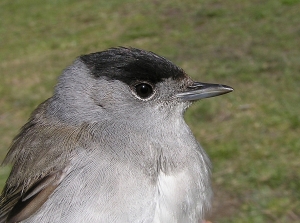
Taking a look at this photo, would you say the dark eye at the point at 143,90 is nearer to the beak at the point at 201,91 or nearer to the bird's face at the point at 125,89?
the bird's face at the point at 125,89

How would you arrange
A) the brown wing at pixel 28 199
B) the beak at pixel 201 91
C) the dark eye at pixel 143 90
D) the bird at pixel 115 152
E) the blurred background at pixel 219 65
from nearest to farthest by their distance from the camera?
1. the bird at pixel 115 152
2. the brown wing at pixel 28 199
3. the dark eye at pixel 143 90
4. the beak at pixel 201 91
5. the blurred background at pixel 219 65

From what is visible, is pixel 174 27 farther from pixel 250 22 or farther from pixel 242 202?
pixel 242 202

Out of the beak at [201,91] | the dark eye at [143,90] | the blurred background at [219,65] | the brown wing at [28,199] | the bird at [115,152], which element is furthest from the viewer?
the blurred background at [219,65]

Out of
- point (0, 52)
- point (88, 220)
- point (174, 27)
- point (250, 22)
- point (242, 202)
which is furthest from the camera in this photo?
point (0, 52)

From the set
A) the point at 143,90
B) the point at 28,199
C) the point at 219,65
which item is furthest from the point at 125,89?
A: the point at 219,65

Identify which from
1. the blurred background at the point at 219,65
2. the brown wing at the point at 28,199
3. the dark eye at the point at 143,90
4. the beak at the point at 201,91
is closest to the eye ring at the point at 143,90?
the dark eye at the point at 143,90

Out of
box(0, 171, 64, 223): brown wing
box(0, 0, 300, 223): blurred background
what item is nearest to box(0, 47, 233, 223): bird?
box(0, 171, 64, 223): brown wing

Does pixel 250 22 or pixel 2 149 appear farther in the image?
pixel 250 22

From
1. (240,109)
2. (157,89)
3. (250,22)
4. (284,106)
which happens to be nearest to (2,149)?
(240,109)
